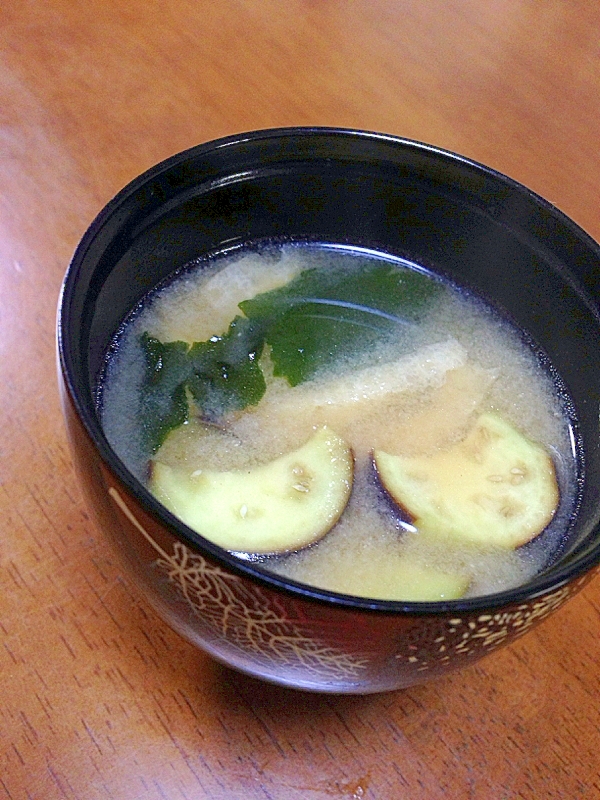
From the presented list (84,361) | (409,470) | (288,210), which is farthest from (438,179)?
(84,361)

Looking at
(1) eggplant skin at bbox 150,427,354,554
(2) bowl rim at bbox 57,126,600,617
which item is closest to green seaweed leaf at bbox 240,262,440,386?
(1) eggplant skin at bbox 150,427,354,554

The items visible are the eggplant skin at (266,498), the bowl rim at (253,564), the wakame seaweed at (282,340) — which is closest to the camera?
the bowl rim at (253,564)

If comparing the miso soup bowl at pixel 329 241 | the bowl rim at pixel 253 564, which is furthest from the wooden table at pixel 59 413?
the bowl rim at pixel 253 564

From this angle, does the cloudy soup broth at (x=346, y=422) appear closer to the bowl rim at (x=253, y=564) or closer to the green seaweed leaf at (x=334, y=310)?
the green seaweed leaf at (x=334, y=310)

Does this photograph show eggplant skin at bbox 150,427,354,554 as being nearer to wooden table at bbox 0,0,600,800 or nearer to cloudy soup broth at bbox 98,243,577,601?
cloudy soup broth at bbox 98,243,577,601

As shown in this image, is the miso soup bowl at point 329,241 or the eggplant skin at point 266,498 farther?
the eggplant skin at point 266,498

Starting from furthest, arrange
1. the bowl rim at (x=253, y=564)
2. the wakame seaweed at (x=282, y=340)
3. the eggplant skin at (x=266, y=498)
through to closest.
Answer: the wakame seaweed at (x=282, y=340)
the eggplant skin at (x=266, y=498)
the bowl rim at (x=253, y=564)

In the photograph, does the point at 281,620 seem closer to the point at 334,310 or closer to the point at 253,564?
the point at 253,564
